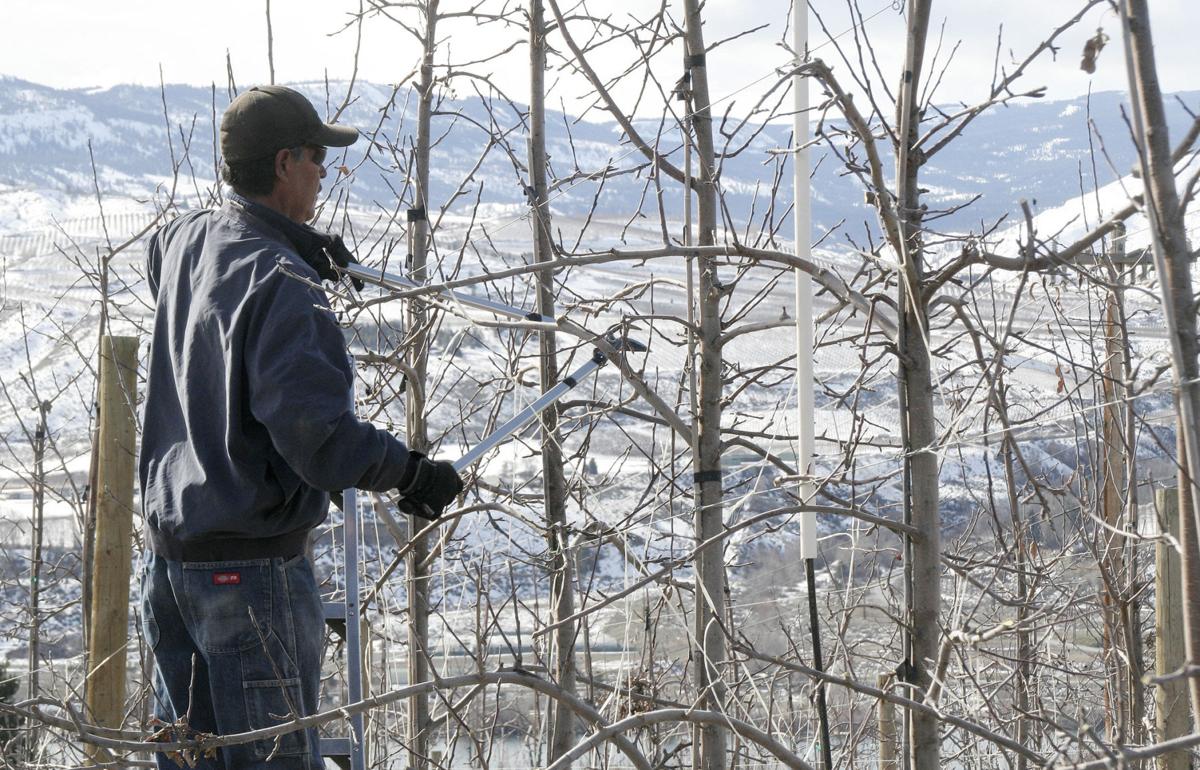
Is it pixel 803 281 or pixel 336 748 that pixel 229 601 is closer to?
pixel 336 748

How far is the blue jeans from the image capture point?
8.91ft

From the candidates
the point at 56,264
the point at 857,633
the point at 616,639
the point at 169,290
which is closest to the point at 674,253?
the point at 169,290

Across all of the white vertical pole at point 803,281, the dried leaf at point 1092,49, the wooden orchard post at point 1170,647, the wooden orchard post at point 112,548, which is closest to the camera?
the dried leaf at point 1092,49

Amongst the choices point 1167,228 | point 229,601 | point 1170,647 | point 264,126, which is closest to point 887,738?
point 1170,647

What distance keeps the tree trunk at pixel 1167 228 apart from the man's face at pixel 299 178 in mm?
2087

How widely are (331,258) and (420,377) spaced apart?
2.25 meters

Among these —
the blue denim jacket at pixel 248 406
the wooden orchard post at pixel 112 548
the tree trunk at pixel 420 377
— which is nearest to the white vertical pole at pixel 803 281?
the blue denim jacket at pixel 248 406

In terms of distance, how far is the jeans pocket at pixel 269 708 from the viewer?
2705 mm

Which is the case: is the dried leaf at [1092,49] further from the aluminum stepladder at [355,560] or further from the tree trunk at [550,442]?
the tree trunk at [550,442]

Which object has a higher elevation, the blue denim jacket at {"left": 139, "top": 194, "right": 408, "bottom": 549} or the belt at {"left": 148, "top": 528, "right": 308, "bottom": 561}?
the blue denim jacket at {"left": 139, "top": 194, "right": 408, "bottom": 549}

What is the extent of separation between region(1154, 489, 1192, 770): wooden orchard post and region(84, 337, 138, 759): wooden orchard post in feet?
11.3

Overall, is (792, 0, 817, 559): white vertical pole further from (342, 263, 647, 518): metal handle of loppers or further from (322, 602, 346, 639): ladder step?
(322, 602, 346, 639): ladder step

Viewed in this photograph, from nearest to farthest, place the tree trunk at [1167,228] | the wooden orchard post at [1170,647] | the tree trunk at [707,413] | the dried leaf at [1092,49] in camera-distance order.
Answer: the tree trunk at [1167,228]
the dried leaf at [1092,49]
the tree trunk at [707,413]
the wooden orchard post at [1170,647]

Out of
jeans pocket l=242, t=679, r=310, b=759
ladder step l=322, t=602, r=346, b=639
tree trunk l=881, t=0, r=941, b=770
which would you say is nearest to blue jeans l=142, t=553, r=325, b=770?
jeans pocket l=242, t=679, r=310, b=759
